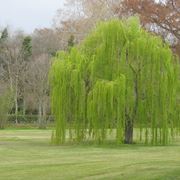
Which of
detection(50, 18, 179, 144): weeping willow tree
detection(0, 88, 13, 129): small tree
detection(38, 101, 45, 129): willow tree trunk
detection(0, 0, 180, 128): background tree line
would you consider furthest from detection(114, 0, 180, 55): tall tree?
detection(38, 101, 45, 129): willow tree trunk

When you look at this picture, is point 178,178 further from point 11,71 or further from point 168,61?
point 11,71

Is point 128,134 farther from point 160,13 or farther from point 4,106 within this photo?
point 4,106

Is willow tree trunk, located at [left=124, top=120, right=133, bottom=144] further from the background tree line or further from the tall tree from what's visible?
the background tree line

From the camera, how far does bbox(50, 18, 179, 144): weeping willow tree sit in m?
26.2

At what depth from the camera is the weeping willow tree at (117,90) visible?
26.2 metres

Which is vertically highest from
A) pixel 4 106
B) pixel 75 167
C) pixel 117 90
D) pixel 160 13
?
pixel 160 13

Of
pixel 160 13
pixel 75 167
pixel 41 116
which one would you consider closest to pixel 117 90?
pixel 160 13

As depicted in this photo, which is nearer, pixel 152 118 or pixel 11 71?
pixel 152 118

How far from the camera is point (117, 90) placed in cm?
2606

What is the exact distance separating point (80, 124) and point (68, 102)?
47.5 inches

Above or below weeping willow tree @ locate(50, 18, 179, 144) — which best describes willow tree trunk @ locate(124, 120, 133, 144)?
below

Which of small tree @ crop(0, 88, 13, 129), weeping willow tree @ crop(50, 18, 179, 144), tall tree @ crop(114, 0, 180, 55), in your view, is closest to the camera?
tall tree @ crop(114, 0, 180, 55)

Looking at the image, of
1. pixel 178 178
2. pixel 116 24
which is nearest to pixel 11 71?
pixel 116 24

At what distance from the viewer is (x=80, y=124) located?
2700 centimetres
